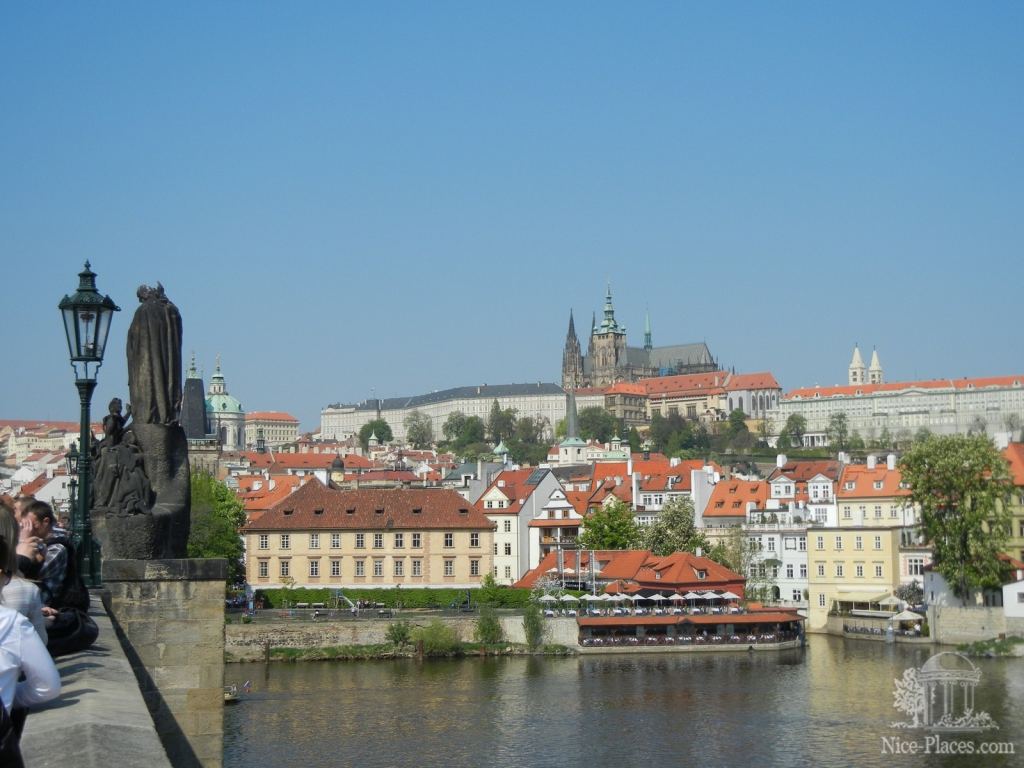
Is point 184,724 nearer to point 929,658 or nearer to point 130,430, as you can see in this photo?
point 130,430

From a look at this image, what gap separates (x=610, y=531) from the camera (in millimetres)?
66500

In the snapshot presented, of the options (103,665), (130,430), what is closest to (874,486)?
(130,430)

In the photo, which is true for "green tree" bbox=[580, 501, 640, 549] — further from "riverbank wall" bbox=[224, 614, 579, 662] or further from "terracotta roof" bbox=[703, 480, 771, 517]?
"riverbank wall" bbox=[224, 614, 579, 662]

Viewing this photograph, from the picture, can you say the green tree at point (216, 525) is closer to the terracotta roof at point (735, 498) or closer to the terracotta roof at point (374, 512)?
the terracotta roof at point (374, 512)

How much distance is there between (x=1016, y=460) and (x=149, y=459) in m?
53.0

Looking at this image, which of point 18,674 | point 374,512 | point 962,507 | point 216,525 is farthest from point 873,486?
point 18,674

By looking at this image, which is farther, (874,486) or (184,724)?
(874,486)

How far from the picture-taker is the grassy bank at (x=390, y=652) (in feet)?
166

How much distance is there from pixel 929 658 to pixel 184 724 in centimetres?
4116

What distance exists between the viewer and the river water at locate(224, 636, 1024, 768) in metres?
31.4

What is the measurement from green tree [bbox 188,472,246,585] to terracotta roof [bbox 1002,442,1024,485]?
31.3m

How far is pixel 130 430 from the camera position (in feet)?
40.0

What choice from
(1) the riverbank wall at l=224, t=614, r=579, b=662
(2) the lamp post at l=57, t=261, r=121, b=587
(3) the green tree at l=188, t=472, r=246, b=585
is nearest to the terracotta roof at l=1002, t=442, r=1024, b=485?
(1) the riverbank wall at l=224, t=614, r=579, b=662

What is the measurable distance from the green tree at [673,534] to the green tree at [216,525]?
18596 mm
